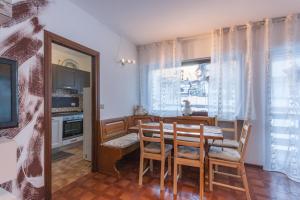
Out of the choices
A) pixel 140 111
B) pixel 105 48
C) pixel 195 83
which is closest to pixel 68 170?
pixel 140 111

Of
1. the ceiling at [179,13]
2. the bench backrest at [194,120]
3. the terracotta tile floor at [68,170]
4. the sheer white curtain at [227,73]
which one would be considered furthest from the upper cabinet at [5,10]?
the sheer white curtain at [227,73]

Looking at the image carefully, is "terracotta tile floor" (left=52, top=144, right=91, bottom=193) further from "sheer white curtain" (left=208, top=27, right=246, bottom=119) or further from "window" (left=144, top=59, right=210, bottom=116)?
"sheer white curtain" (left=208, top=27, right=246, bottom=119)

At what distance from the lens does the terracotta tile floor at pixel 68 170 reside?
2.44 m

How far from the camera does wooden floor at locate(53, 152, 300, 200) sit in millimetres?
2061

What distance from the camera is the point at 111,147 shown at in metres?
2.63

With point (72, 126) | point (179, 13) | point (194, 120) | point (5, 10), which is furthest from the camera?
point (72, 126)

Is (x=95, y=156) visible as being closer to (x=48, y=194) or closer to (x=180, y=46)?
(x=48, y=194)

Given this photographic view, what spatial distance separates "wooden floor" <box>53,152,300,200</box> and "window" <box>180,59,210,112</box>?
1.44 meters

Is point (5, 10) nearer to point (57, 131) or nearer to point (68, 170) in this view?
point (68, 170)

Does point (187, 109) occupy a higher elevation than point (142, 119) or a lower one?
higher

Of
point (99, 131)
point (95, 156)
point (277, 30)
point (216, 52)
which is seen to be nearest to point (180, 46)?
point (216, 52)

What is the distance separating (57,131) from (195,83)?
3323mm

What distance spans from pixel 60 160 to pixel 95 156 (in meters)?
1.05

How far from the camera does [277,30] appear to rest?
2.78 meters
